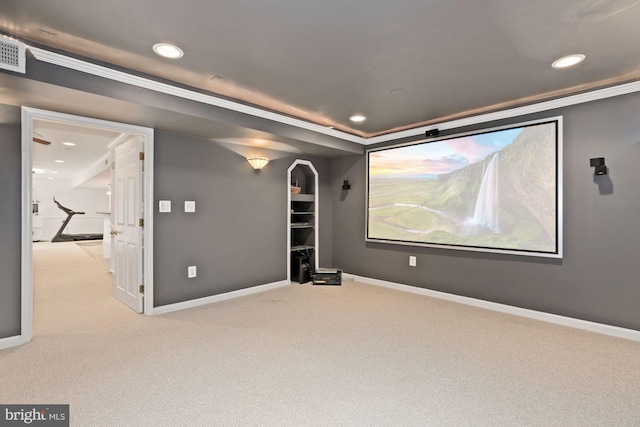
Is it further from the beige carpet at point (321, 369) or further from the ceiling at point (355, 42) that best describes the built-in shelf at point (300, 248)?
the ceiling at point (355, 42)

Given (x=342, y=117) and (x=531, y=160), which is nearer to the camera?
(x=531, y=160)

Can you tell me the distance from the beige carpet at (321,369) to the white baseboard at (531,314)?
0.14 metres

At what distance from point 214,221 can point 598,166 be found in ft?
14.2

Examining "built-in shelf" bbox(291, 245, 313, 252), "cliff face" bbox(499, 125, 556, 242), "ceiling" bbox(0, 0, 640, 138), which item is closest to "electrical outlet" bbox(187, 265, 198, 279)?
"built-in shelf" bbox(291, 245, 313, 252)

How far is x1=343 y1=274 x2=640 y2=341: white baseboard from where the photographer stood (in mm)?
3010

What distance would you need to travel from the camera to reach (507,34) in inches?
84.3

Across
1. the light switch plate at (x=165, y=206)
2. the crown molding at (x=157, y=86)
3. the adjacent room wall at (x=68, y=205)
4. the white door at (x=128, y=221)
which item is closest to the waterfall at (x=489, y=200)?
the crown molding at (x=157, y=86)

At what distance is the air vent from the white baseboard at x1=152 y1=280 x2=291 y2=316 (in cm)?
259

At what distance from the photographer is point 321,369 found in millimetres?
2354

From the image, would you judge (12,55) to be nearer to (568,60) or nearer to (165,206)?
(165,206)

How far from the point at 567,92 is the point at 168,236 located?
4.66 metres

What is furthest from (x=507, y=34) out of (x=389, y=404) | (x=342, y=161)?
(x=342, y=161)

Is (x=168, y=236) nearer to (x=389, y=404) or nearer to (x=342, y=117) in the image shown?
(x=342, y=117)

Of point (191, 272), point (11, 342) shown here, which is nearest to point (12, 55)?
point (11, 342)
